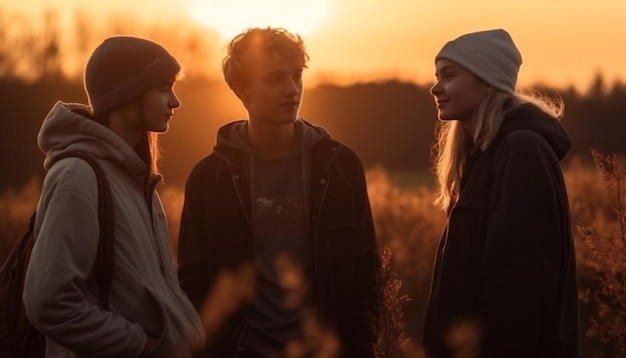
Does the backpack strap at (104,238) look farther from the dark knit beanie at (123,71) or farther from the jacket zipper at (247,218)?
the jacket zipper at (247,218)

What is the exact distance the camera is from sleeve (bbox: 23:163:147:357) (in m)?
3.84

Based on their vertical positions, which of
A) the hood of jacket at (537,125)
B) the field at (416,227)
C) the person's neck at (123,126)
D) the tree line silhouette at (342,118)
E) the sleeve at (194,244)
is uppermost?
the person's neck at (123,126)

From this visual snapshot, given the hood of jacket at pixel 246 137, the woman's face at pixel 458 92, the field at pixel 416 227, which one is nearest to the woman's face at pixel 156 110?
the woman's face at pixel 458 92

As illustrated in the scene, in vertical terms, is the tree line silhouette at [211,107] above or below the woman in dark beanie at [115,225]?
below

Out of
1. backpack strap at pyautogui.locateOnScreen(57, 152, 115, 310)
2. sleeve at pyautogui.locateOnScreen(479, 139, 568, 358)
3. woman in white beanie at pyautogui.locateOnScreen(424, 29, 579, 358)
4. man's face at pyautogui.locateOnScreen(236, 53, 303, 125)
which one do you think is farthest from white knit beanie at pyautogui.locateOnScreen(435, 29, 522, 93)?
backpack strap at pyautogui.locateOnScreen(57, 152, 115, 310)

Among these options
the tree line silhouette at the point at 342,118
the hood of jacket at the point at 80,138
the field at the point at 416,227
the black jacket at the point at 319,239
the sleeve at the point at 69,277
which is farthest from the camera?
the tree line silhouette at the point at 342,118

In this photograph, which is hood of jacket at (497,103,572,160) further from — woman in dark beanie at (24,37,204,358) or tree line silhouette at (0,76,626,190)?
tree line silhouette at (0,76,626,190)

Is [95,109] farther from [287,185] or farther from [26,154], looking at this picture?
[26,154]

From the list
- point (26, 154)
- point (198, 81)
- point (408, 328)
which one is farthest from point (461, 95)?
point (198, 81)

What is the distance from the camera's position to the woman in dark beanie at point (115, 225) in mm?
3863

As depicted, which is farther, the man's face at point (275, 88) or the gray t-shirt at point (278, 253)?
the man's face at point (275, 88)

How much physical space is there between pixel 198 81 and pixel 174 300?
3367cm

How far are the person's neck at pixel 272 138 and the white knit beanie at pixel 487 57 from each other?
3.12 feet

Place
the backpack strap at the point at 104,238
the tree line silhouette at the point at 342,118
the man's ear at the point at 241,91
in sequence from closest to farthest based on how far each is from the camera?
the backpack strap at the point at 104,238 → the man's ear at the point at 241,91 → the tree line silhouette at the point at 342,118
